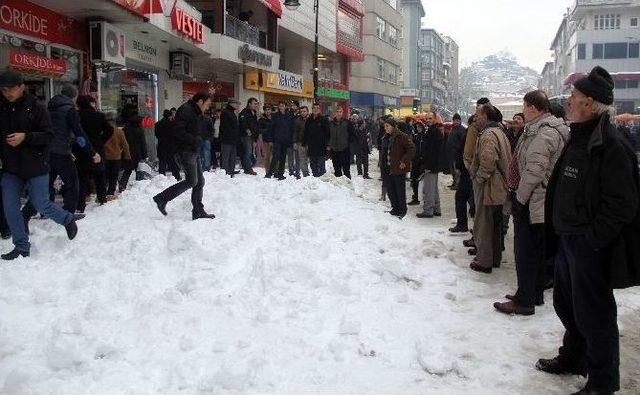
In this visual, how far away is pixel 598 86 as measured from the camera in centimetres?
368

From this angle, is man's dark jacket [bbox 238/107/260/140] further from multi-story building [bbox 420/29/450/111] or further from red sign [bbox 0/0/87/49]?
multi-story building [bbox 420/29/450/111]

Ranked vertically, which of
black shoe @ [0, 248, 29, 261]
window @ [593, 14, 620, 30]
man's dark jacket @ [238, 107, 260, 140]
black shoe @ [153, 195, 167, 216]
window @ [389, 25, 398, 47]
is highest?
window @ [593, 14, 620, 30]

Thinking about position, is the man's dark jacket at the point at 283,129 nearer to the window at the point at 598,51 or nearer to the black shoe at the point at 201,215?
the black shoe at the point at 201,215

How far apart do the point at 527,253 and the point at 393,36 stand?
55296mm

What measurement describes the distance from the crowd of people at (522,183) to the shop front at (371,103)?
37.1 m

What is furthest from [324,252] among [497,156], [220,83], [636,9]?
[636,9]

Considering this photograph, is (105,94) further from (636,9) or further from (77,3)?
(636,9)

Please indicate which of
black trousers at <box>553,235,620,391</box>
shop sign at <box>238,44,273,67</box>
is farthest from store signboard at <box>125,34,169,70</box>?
black trousers at <box>553,235,620,391</box>

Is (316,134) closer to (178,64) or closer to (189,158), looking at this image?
(189,158)

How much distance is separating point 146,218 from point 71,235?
4.91 feet

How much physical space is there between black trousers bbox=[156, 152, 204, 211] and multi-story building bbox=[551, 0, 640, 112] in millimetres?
72158

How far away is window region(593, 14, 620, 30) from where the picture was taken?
243 ft

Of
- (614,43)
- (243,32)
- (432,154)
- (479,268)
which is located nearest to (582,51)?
(614,43)

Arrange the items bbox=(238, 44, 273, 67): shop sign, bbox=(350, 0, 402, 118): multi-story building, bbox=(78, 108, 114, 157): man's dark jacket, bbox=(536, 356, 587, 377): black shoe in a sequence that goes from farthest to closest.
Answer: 1. bbox=(350, 0, 402, 118): multi-story building
2. bbox=(238, 44, 273, 67): shop sign
3. bbox=(78, 108, 114, 157): man's dark jacket
4. bbox=(536, 356, 587, 377): black shoe
